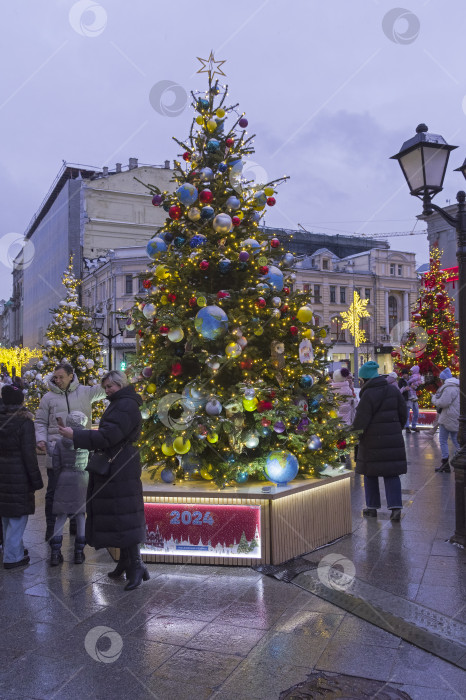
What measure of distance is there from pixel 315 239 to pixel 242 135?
224 ft

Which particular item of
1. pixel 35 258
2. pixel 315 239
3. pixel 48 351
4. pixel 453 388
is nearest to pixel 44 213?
pixel 35 258

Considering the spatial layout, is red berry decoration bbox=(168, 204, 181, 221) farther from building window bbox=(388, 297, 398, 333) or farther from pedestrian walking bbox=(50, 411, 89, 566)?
building window bbox=(388, 297, 398, 333)

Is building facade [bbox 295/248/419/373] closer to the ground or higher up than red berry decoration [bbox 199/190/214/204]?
higher up

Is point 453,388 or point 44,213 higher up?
point 44,213

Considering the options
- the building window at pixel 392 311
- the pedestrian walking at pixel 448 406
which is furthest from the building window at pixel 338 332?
the pedestrian walking at pixel 448 406

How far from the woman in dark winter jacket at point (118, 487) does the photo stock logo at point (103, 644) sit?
855mm

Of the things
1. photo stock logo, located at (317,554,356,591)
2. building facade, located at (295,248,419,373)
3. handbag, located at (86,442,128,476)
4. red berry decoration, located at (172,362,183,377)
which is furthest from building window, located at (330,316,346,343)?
handbag, located at (86,442,128,476)

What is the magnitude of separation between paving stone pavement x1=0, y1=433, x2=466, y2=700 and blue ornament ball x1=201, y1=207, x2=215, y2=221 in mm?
3714

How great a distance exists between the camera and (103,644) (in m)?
4.05

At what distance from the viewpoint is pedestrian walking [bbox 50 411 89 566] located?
5934 mm

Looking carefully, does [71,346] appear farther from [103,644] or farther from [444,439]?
[103,644]

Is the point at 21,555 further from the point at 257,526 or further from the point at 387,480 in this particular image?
the point at 387,480

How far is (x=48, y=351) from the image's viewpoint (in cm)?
1636

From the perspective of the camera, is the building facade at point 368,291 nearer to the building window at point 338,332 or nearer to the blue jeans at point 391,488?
the building window at point 338,332
